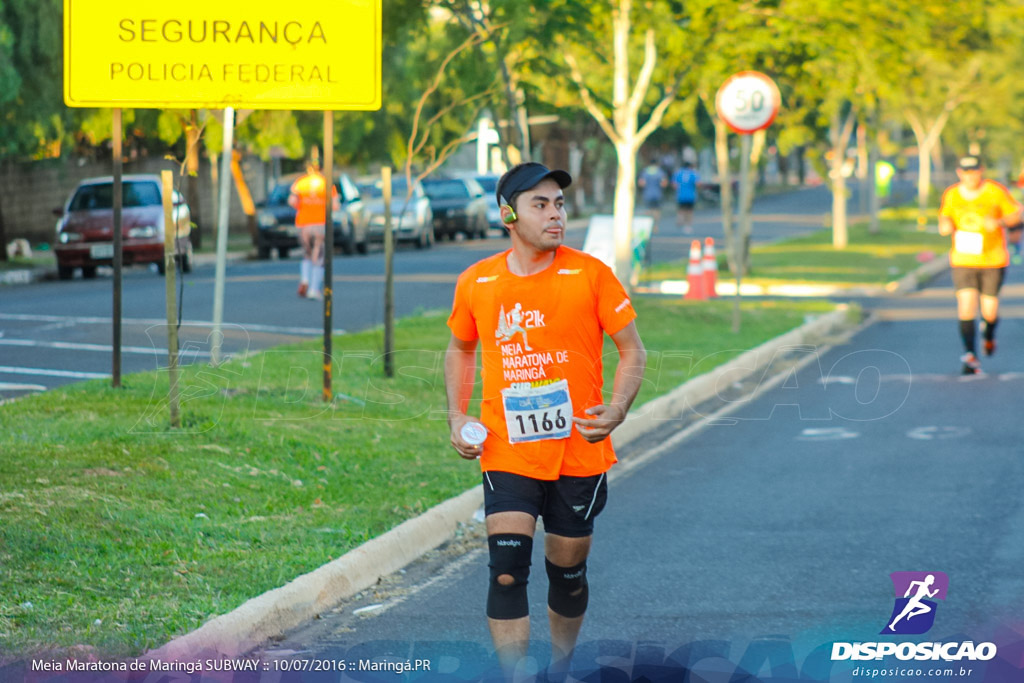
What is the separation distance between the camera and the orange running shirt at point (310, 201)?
1977 cm

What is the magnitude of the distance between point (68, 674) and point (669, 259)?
94.1 ft

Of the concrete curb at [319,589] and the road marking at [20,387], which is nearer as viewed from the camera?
the concrete curb at [319,589]

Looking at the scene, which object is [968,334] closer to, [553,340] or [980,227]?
[980,227]

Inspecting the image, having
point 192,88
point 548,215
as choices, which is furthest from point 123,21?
point 548,215

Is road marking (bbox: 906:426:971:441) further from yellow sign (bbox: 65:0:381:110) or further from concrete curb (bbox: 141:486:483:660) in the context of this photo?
yellow sign (bbox: 65:0:381:110)

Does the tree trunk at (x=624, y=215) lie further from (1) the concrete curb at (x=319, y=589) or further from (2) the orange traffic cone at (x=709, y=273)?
(1) the concrete curb at (x=319, y=589)

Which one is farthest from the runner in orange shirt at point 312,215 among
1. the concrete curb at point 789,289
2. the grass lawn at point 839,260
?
the grass lawn at point 839,260

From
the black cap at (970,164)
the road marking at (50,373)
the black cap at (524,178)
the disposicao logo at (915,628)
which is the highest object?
the black cap at (970,164)

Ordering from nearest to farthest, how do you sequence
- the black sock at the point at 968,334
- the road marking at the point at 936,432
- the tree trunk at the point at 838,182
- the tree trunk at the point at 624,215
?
the road marking at the point at 936,432, the black sock at the point at 968,334, the tree trunk at the point at 624,215, the tree trunk at the point at 838,182

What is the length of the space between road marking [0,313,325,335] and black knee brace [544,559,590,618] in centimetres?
1174

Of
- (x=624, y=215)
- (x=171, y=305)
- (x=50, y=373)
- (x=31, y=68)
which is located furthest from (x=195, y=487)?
(x=31, y=68)

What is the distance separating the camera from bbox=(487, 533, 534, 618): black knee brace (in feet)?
16.3

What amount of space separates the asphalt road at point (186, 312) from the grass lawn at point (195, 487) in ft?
3.73

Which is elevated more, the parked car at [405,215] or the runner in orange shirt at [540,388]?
the parked car at [405,215]
